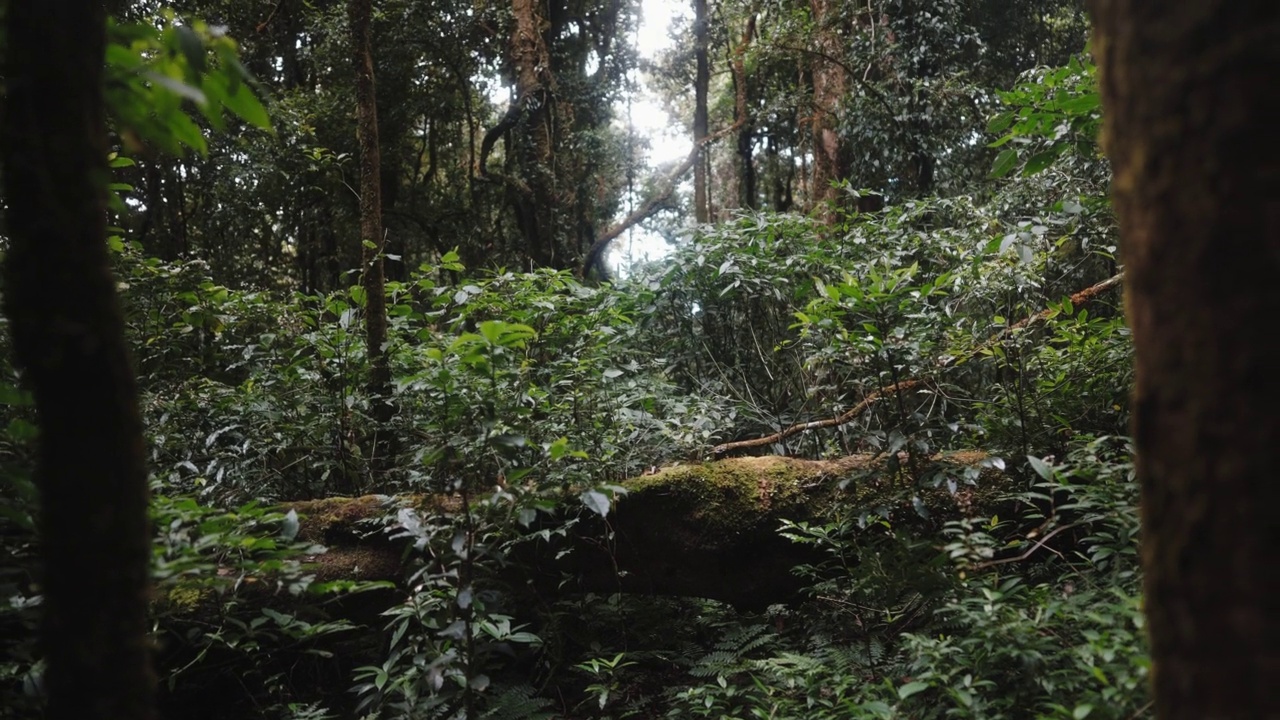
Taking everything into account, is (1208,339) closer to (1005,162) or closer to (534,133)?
(1005,162)

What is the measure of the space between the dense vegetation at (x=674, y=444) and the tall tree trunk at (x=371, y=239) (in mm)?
73

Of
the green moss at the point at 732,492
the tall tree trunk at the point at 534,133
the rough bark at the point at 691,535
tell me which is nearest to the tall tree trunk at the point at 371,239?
the rough bark at the point at 691,535

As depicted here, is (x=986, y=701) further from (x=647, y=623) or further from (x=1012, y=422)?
(x=647, y=623)

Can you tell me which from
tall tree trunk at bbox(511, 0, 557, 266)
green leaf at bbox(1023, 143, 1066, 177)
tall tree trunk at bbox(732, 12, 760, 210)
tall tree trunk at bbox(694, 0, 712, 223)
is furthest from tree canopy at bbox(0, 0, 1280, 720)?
tall tree trunk at bbox(694, 0, 712, 223)

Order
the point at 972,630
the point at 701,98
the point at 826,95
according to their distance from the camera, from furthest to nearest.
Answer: the point at 701,98 → the point at 826,95 → the point at 972,630

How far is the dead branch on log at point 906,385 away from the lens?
3457 millimetres

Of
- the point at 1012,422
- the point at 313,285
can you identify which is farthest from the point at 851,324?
the point at 313,285

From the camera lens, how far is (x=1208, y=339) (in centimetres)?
91

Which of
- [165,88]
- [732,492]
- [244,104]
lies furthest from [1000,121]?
[165,88]

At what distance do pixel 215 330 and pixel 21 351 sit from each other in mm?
4044

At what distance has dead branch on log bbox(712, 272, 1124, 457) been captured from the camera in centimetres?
346

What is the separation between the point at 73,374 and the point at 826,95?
28.9ft

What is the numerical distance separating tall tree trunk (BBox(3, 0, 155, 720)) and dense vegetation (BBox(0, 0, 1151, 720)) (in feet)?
0.57

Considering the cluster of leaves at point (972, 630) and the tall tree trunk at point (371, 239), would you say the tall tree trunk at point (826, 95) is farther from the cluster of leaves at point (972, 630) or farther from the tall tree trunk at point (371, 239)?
the cluster of leaves at point (972, 630)
